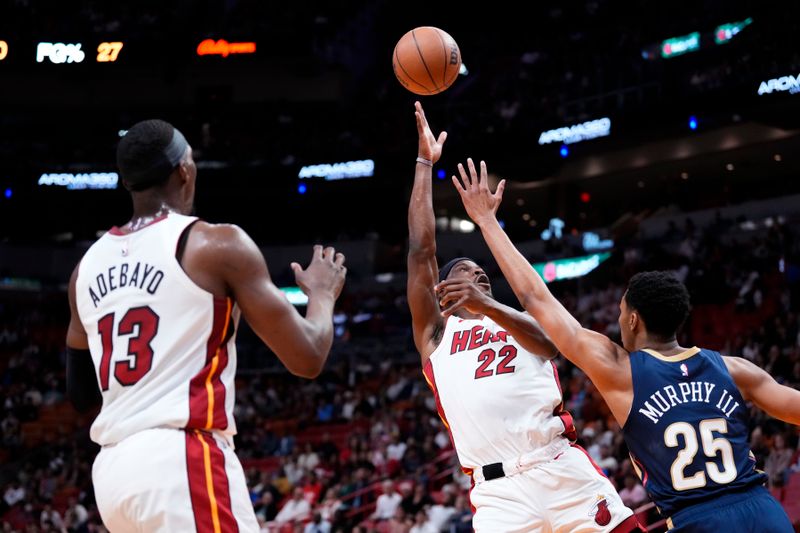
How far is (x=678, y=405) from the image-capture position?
3840 mm

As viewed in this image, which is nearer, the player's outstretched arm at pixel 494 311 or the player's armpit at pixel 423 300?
the player's outstretched arm at pixel 494 311

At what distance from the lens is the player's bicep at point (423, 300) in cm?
572

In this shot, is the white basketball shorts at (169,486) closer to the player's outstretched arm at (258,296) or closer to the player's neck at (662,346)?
the player's outstretched arm at (258,296)

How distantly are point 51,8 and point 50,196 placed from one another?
5.88 metres

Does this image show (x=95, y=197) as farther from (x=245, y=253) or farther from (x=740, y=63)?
(x=245, y=253)

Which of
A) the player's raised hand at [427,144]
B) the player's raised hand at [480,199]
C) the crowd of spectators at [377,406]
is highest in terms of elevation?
the player's raised hand at [427,144]

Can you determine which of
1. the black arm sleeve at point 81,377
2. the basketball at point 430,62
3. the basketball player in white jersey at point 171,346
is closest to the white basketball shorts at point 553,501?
the basketball player in white jersey at point 171,346

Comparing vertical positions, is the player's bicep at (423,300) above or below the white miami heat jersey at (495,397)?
above

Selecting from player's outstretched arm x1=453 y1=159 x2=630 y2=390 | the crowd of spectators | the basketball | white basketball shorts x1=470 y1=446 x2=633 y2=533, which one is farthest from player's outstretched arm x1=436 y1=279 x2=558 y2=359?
the crowd of spectators

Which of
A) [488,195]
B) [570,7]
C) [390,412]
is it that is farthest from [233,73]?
[488,195]

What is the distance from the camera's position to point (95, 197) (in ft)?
94.2

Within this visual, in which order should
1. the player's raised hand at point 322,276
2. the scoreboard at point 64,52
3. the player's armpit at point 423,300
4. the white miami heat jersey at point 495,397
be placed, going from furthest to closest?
the scoreboard at point 64,52, the player's armpit at point 423,300, the white miami heat jersey at point 495,397, the player's raised hand at point 322,276

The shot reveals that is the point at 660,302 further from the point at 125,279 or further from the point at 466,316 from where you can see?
the point at 125,279

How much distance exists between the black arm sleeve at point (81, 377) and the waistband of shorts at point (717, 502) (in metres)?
2.24
